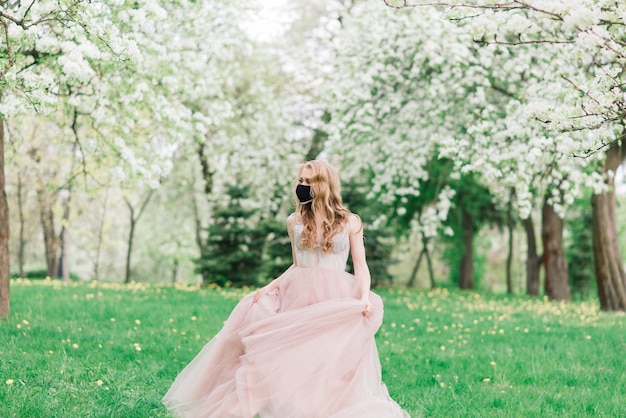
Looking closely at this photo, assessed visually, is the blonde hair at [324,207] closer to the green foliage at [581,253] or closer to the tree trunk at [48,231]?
the tree trunk at [48,231]

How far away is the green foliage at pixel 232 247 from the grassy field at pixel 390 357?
16.1 ft

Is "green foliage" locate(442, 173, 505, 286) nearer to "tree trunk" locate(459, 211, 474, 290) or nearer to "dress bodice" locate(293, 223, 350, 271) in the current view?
"tree trunk" locate(459, 211, 474, 290)

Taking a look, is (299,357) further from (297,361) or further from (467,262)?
(467,262)

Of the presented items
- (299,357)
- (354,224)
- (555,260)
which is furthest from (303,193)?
(555,260)

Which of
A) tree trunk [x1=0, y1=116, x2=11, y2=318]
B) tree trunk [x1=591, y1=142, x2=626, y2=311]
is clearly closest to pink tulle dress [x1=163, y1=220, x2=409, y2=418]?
tree trunk [x1=0, y1=116, x2=11, y2=318]

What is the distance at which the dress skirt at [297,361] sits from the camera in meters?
5.05

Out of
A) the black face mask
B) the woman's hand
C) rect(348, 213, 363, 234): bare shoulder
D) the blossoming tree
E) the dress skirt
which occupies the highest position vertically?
the blossoming tree

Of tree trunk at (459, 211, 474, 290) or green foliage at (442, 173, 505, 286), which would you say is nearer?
green foliage at (442, 173, 505, 286)

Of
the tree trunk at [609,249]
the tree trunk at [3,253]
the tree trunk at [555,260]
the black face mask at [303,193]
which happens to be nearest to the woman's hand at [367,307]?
the black face mask at [303,193]

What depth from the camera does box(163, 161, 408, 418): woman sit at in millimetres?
5066

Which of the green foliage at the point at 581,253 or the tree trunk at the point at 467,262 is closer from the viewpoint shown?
the tree trunk at the point at 467,262

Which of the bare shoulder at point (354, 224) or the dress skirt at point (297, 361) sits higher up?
the bare shoulder at point (354, 224)

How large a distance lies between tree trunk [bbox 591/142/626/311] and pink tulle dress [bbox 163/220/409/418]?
11740 mm

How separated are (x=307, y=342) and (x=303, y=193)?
1.25 metres
